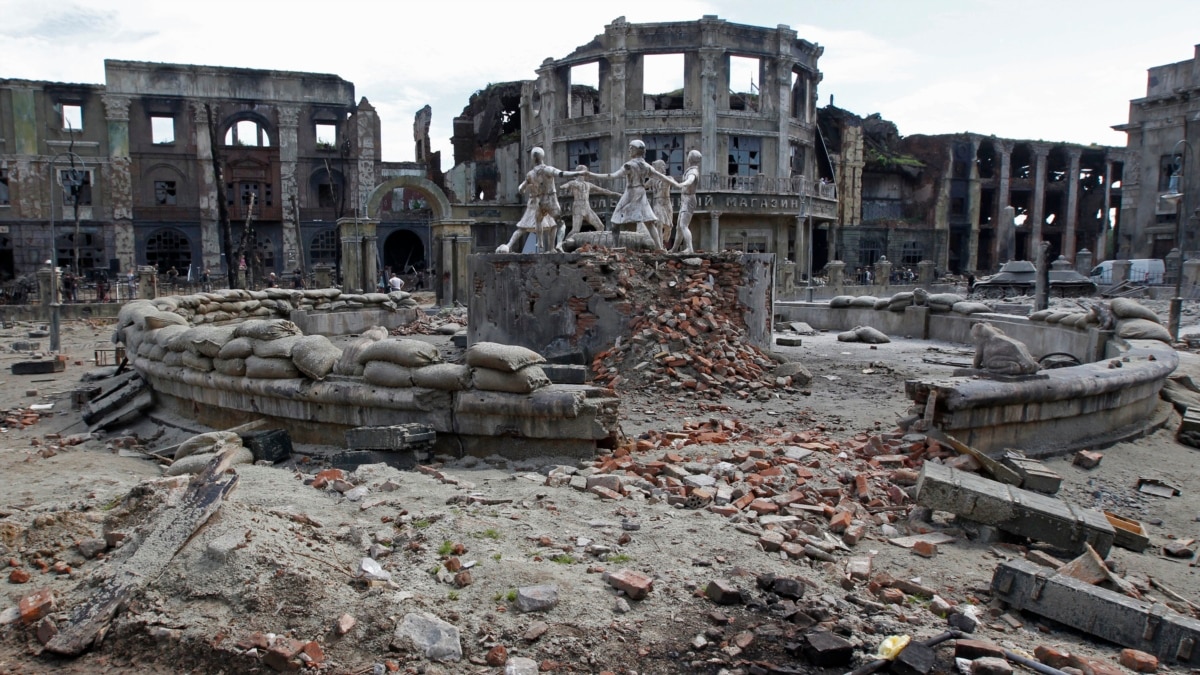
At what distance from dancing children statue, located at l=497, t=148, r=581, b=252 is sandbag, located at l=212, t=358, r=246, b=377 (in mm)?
5526

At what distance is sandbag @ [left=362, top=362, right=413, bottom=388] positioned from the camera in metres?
6.84

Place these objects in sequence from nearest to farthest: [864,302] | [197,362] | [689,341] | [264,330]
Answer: [264,330] → [197,362] → [689,341] → [864,302]

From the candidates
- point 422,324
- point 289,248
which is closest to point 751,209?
point 422,324

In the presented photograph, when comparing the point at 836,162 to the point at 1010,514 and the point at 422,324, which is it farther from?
the point at 1010,514

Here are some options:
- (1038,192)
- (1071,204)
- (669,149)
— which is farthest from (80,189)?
(1071,204)

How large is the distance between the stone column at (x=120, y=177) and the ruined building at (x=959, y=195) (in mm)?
32663

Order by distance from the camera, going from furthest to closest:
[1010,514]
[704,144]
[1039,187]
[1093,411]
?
[1039,187], [704,144], [1093,411], [1010,514]

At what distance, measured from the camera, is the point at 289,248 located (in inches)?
1511

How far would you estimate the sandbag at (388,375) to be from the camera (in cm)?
684

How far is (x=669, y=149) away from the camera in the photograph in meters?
33.0

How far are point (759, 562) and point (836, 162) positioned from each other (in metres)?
40.4

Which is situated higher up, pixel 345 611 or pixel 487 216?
pixel 487 216

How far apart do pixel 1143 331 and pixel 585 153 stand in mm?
26294

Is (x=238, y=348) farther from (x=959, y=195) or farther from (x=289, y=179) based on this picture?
(x=959, y=195)
